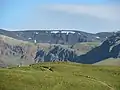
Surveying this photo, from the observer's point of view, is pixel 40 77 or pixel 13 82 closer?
pixel 13 82

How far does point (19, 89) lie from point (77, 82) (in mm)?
19074

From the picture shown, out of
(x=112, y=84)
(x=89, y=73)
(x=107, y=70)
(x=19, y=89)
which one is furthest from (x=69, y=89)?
(x=107, y=70)

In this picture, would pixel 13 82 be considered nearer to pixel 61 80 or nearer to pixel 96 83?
pixel 61 80

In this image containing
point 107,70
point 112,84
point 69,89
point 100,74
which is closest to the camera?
point 69,89

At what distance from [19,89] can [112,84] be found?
34.6m

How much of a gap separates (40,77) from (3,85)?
506 inches

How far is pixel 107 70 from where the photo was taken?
133125mm

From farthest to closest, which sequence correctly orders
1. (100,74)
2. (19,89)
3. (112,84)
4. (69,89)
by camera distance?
(100,74) → (112,84) → (69,89) → (19,89)

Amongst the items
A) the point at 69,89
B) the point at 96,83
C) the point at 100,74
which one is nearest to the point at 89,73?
the point at 100,74

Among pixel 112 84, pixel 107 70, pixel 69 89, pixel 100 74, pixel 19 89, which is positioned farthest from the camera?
pixel 107 70

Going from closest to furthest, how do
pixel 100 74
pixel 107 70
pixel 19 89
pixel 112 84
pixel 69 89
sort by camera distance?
pixel 19 89
pixel 69 89
pixel 112 84
pixel 100 74
pixel 107 70

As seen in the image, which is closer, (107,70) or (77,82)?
(77,82)

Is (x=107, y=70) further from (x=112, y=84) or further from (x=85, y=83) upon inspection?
(x=85, y=83)

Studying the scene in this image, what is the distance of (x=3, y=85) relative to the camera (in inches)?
3324
